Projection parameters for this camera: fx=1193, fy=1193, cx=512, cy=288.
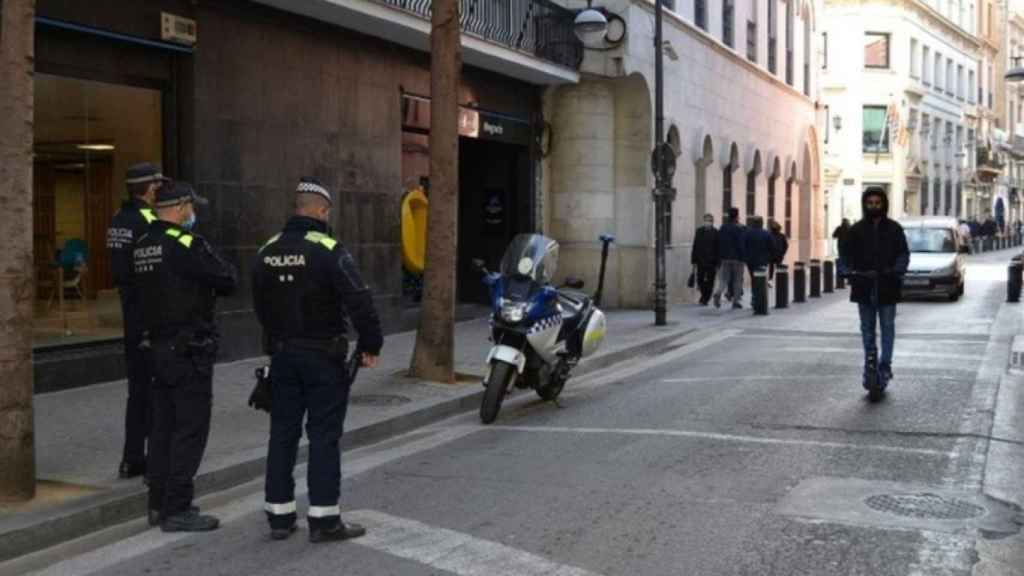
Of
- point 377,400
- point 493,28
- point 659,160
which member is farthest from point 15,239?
point 659,160

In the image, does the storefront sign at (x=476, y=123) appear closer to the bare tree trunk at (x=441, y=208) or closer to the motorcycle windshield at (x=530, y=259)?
the bare tree trunk at (x=441, y=208)

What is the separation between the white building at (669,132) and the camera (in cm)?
2161

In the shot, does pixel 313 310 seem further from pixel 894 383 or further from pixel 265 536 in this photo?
pixel 894 383

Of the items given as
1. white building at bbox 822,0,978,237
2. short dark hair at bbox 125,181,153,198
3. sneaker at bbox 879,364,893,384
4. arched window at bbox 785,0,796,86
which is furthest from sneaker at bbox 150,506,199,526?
white building at bbox 822,0,978,237

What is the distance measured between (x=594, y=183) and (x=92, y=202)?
38.0 ft

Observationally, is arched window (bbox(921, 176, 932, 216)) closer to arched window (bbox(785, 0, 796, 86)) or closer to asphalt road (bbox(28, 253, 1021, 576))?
arched window (bbox(785, 0, 796, 86))

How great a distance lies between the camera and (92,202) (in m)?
11.6

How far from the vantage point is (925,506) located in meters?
6.75

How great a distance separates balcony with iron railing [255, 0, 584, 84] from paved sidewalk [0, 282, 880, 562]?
403cm

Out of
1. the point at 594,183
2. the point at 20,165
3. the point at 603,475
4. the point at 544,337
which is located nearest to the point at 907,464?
the point at 603,475

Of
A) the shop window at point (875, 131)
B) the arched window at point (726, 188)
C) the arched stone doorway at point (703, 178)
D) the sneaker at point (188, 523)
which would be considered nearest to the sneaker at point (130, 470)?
the sneaker at point (188, 523)

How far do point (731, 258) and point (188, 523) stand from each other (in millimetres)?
16659

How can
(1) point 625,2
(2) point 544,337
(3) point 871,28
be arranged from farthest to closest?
(3) point 871,28 → (1) point 625,2 → (2) point 544,337

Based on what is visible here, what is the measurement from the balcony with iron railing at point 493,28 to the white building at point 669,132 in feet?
2.77
